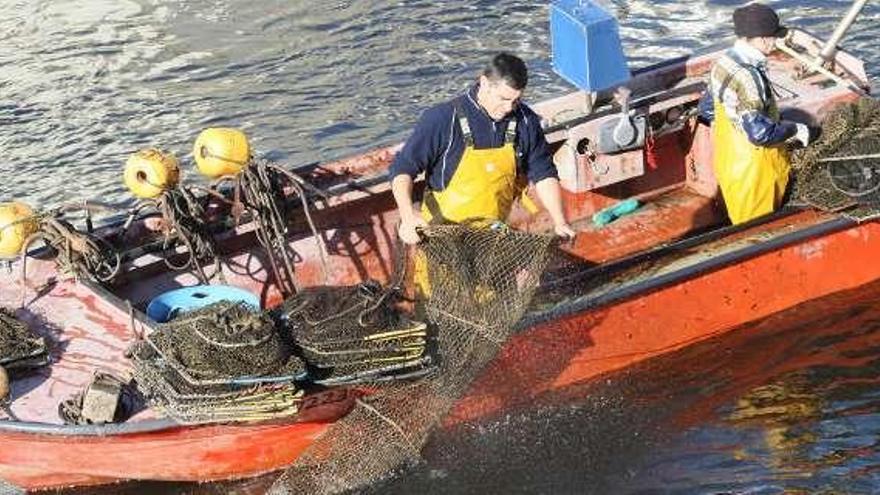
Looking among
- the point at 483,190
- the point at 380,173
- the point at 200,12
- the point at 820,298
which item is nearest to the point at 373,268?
the point at 380,173

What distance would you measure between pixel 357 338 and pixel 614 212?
3281 mm

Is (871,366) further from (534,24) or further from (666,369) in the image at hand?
(534,24)

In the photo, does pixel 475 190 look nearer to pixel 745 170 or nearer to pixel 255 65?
pixel 745 170

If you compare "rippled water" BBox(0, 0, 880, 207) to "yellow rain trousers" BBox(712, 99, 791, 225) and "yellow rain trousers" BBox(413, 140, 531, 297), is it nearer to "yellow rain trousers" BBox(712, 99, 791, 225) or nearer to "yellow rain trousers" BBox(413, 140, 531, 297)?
"yellow rain trousers" BBox(712, 99, 791, 225)

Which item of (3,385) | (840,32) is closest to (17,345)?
(3,385)

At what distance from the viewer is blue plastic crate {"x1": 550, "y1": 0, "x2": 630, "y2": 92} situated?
923 centimetres

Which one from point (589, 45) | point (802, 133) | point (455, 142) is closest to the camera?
point (455, 142)

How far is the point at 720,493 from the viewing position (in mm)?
7922

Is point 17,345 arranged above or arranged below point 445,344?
above

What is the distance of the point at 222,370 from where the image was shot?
→ 7039 millimetres

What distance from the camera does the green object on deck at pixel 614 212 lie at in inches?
391

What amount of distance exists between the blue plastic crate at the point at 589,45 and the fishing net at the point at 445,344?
1.97m

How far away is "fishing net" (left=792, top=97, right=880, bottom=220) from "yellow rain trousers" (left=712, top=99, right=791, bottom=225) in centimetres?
16

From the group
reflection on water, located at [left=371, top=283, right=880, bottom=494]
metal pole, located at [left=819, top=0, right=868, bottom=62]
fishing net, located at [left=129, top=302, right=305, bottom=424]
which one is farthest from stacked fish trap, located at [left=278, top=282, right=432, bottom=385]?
metal pole, located at [left=819, top=0, right=868, bottom=62]
